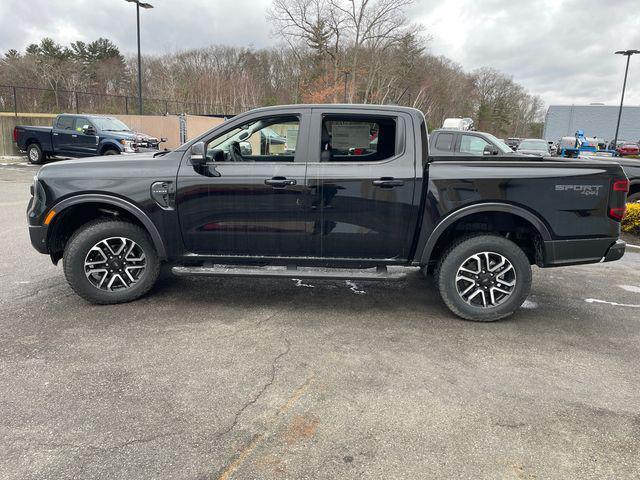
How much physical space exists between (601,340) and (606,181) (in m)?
1.40

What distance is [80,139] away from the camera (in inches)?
668

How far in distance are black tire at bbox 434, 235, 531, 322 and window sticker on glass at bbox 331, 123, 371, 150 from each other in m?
1.36

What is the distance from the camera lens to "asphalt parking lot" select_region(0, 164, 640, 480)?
250cm

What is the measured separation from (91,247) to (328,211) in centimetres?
225

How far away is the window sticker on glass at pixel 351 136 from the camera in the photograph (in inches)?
182

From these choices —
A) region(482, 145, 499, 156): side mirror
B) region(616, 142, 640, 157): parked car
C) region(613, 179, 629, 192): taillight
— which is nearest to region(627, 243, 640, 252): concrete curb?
region(482, 145, 499, 156): side mirror

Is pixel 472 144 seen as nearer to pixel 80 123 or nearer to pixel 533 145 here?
pixel 533 145

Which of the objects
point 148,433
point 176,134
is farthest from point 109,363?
point 176,134

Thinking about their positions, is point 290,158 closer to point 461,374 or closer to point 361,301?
point 361,301

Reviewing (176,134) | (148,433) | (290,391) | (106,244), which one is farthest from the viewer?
(176,134)

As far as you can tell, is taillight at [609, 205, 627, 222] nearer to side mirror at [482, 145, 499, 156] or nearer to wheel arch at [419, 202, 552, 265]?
wheel arch at [419, 202, 552, 265]

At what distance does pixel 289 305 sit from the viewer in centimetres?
479

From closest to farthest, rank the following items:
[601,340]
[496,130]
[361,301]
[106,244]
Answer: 1. [601,340]
2. [106,244]
3. [361,301]
4. [496,130]

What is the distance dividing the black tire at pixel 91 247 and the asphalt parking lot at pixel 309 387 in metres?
0.13
